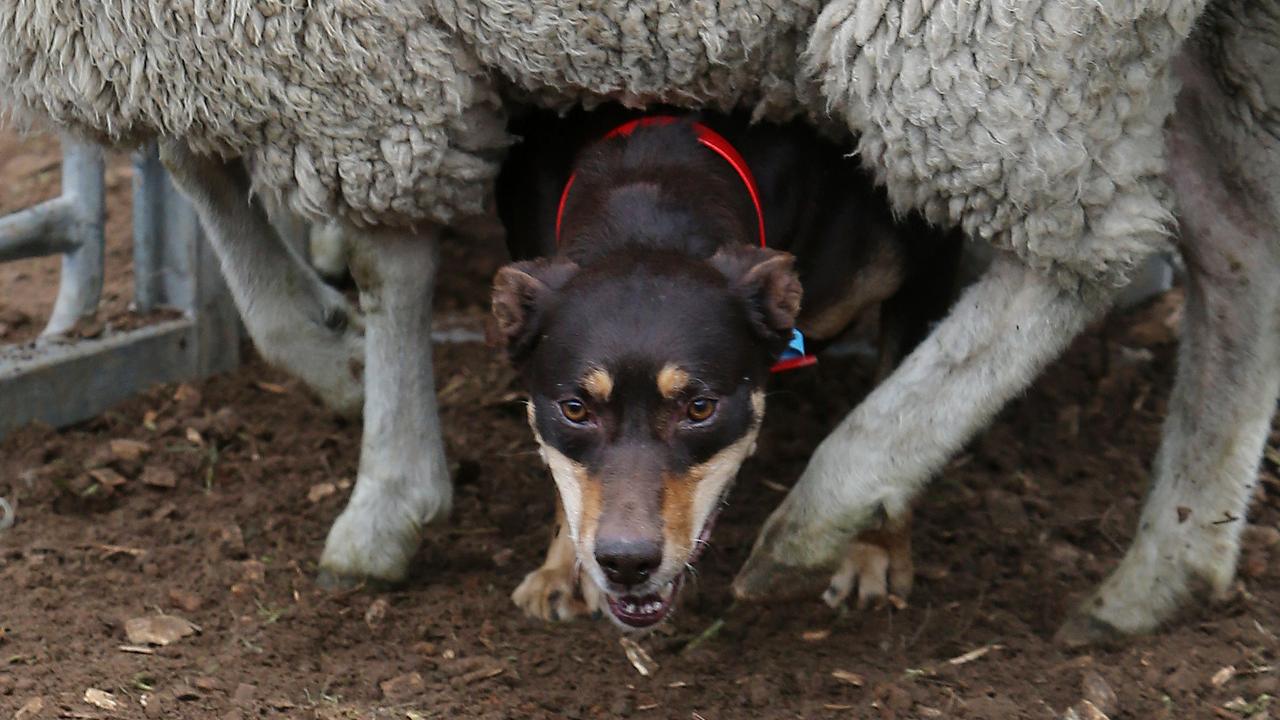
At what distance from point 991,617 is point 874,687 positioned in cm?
58

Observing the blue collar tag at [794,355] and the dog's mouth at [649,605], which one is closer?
the dog's mouth at [649,605]

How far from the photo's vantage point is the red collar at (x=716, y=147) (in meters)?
3.86

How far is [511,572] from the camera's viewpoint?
4.32m

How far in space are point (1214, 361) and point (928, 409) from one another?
30.9 inches

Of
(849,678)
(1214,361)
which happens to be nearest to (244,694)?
(849,678)

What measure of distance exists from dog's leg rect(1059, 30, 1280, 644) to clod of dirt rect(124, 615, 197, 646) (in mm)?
2220

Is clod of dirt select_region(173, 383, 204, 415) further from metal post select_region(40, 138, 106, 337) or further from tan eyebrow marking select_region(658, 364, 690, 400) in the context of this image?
tan eyebrow marking select_region(658, 364, 690, 400)

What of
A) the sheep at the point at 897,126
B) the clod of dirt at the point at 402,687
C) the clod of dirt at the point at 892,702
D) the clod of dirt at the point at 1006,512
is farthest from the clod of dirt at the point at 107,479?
the clod of dirt at the point at 1006,512

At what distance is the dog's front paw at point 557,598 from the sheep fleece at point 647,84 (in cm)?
107

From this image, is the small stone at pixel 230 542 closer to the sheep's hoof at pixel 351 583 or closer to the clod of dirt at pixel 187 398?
the sheep's hoof at pixel 351 583

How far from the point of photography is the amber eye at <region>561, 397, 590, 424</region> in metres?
3.43

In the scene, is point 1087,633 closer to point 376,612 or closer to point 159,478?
point 376,612

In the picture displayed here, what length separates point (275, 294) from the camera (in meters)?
4.52

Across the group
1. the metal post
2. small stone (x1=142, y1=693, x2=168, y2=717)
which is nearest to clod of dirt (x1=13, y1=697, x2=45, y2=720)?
small stone (x1=142, y1=693, x2=168, y2=717)
